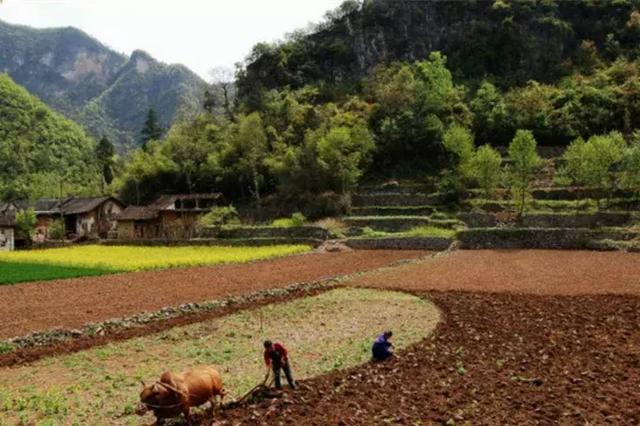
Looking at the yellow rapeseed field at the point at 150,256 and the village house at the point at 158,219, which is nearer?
the yellow rapeseed field at the point at 150,256

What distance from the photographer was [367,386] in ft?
41.4

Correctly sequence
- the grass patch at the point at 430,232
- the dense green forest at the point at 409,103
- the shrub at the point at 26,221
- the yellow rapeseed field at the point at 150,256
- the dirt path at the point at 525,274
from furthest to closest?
the dense green forest at the point at 409,103 < the shrub at the point at 26,221 < the grass patch at the point at 430,232 < the yellow rapeseed field at the point at 150,256 < the dirt path at the point at 525,274

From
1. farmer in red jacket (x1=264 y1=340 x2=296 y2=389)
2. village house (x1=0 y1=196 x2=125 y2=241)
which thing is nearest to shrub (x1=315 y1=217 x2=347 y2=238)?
village house (x1=0 y1=196 x2=125 y2=241)

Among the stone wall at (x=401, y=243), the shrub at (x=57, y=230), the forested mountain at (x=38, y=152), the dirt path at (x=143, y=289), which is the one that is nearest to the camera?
the dirt path at (x=143, y=289)

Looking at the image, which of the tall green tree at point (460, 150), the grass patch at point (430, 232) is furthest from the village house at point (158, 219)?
the tall green tree at point (460, 150)

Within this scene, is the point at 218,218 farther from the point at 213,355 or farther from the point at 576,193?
the point at 213,355

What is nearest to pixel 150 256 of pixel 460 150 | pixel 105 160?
pixel 460 150

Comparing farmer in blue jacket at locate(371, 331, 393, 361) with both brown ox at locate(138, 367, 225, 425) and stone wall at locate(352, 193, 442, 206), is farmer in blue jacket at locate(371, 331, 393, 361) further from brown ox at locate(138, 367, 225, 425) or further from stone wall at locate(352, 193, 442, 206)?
stone wall at locate(352, 193, 442, 206)

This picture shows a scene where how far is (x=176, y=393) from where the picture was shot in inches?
390

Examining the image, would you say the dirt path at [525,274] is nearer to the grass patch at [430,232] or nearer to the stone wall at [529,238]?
the stone wall at [529,238]

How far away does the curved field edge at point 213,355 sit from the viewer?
12.3 meters

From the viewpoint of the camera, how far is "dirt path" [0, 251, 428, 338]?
21.7 metres

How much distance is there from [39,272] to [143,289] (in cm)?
1187

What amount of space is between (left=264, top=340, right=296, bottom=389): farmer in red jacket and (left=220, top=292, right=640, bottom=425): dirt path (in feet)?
1.72
